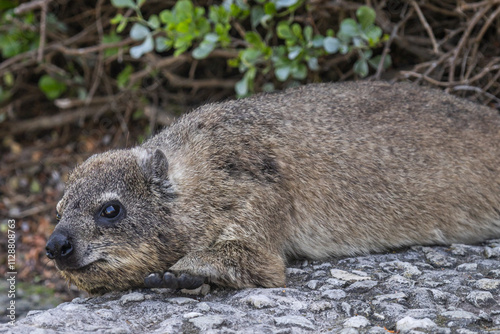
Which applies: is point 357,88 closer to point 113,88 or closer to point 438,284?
point 438,284

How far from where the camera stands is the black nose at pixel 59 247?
3.54m

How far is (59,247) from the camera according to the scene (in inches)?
139

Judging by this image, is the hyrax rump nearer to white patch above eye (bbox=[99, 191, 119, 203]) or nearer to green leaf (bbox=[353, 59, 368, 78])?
white patch above eye (bbox=[99, 191, 119, 203])

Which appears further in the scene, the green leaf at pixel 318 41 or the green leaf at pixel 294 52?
the green leaf at pixel 318 41

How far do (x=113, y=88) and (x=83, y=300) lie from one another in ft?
15.4

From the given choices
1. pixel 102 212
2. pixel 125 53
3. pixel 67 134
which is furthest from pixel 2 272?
pixel 102 212

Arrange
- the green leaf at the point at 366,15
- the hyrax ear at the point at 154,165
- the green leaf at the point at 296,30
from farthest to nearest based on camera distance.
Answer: the green leaf at the point at 296,30 → the green leaf at the point at 366,15 → the hyrax ear at the point at 154,165

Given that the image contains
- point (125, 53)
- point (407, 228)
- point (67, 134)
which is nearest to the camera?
point (407, 228)

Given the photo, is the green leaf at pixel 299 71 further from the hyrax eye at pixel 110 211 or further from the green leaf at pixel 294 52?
the hyrax eye at pixel 110 211

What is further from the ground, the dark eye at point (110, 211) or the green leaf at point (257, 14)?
the green leaf at point (257, 14)

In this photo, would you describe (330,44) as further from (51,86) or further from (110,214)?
(51,86)

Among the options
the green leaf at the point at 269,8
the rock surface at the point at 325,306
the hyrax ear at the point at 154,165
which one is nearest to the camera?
the rock surface at the point at 325,306

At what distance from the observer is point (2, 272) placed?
6793mm

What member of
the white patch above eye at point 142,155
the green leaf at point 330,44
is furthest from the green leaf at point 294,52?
the white patch above eye at point 142,155
